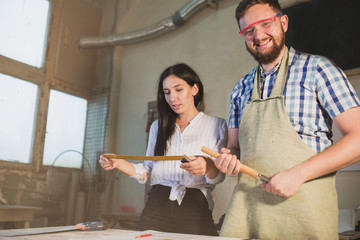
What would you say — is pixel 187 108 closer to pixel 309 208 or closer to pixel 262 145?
pixel 262 145

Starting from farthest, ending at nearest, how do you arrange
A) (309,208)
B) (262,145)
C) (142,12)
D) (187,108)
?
(142,12) < (187,108) < (262,145) < (309,208)

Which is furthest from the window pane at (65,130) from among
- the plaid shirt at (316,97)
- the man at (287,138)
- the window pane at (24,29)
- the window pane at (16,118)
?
the plaid shirt at (316,97)

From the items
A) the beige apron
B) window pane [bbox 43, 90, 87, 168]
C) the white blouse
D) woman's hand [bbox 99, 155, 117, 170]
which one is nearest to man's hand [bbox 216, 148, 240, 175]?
the beige apron

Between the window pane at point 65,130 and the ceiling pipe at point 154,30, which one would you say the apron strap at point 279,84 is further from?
the window pane at point 65,130

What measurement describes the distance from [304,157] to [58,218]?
15.1ft

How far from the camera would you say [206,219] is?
1802 mm

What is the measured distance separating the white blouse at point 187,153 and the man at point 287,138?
44cm

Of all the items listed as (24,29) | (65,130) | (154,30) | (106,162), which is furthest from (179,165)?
(24,29)

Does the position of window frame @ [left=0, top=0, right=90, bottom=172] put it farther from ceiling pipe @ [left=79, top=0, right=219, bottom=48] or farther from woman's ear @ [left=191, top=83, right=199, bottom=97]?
woman's ear @ [left=191, top=83, right=199, bottom=97]

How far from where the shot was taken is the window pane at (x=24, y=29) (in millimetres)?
5005

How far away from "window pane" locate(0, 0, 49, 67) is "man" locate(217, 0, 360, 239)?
15.1ft

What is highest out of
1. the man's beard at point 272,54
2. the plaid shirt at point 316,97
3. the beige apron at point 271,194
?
A: the man's beard at point 272,54

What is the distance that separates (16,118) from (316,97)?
4753mm

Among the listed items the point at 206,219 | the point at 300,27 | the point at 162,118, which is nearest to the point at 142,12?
the point at 300,27
